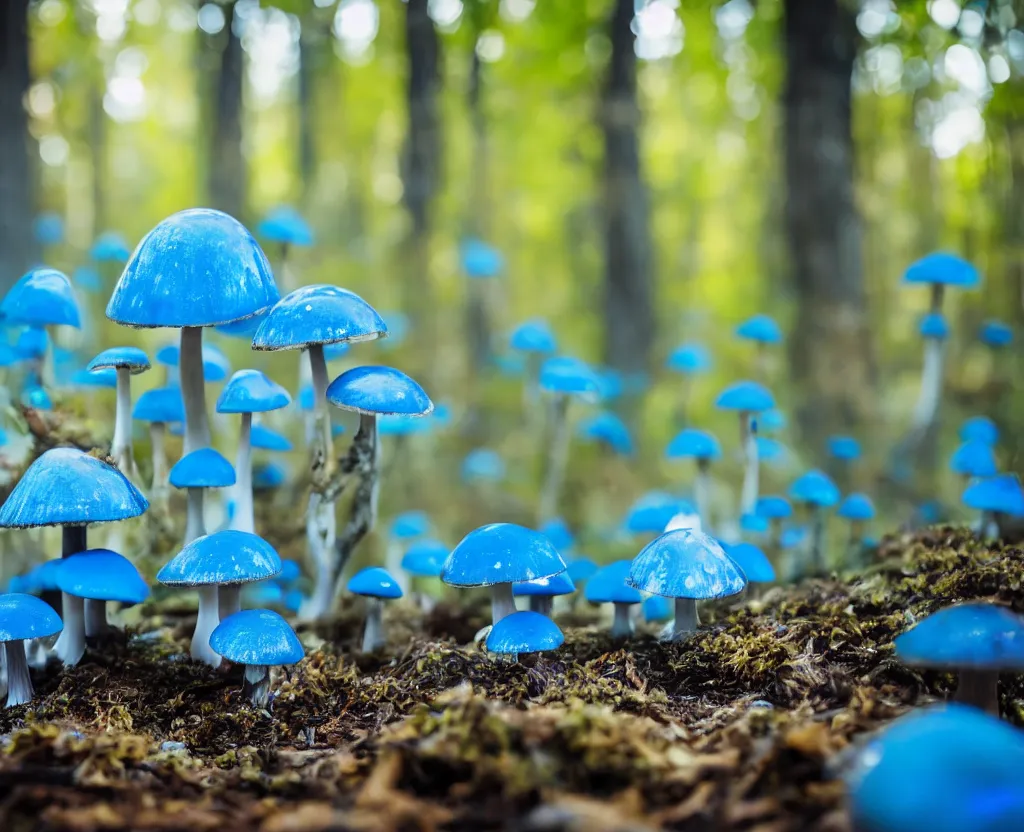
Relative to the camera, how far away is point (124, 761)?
9.64ft

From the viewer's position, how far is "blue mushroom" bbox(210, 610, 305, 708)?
348cm

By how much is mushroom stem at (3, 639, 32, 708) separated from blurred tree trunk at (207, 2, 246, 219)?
9477 mm

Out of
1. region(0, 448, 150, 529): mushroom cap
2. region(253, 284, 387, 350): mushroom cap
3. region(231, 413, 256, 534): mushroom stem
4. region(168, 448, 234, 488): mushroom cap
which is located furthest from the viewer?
region(231, 413, 256, 534): mushroom stem

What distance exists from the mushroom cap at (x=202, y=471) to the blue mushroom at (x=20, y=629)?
89 cm

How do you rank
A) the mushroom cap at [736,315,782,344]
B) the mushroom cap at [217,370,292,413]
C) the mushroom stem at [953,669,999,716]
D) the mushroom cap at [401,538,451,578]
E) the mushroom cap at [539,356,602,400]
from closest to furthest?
the mushroom stem at [953,669,999,716]
the mushroom cap at [217,370,292,413]
the mushroom cap at [401,538,451,578]
the mushroom cap at [539,356,602,400]
the mushroom cap at [736,315,782,344]

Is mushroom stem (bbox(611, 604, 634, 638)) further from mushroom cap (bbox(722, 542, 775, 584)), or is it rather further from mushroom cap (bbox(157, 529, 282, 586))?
mushroom cap (bbox(157, 529, 282, 586))

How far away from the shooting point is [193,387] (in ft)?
14.5

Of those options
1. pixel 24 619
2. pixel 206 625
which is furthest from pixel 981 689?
pixel 24 619

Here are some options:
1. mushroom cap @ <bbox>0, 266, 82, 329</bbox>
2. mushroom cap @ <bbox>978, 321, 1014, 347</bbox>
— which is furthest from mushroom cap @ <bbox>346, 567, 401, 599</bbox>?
mushroom cap @ <bbox>978, 321, 1014, 347</bbox>

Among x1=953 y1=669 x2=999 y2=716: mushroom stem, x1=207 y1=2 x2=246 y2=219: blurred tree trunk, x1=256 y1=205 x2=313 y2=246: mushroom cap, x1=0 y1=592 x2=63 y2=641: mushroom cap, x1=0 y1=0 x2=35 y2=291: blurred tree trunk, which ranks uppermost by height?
x1=207 y1=2 x2=246 y2=219: blurred tree trunk

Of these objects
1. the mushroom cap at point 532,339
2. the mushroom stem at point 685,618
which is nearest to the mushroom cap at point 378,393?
the mushroom stem at point 685,618

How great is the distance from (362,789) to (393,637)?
2.39 m

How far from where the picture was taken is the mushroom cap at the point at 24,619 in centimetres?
340

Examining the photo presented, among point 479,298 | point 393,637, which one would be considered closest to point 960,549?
point 393,637
